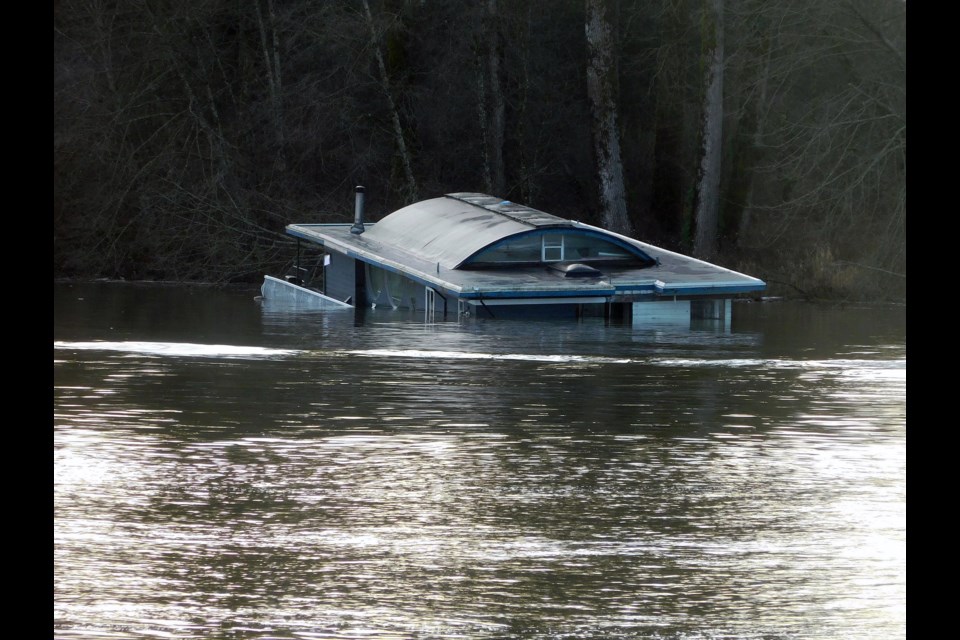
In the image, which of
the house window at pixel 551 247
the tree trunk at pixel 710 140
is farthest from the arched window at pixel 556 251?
the tree trunk at pixel 710 140

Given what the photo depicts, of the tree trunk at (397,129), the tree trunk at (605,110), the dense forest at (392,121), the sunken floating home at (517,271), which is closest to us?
the sunken floating home at (517,271)

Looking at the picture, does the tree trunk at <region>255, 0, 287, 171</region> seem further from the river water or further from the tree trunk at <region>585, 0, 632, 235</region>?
the river water

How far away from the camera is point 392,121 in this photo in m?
37.4

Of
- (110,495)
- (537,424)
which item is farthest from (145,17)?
(110,495)

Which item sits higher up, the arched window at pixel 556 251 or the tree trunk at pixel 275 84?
the tree trunk at pixel 275 84

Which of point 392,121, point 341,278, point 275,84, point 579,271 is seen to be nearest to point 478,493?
point 579,271

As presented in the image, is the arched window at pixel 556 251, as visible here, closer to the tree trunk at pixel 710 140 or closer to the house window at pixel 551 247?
the house window at pixel 551 247

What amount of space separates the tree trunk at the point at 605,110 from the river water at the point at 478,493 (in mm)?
15084

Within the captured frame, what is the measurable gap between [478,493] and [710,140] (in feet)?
79.6

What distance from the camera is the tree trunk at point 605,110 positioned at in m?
34.4

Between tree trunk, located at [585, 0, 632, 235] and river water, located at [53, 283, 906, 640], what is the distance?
1508cm

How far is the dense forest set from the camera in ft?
113

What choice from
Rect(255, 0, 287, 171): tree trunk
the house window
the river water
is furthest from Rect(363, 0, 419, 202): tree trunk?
the river water
